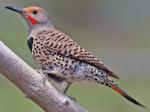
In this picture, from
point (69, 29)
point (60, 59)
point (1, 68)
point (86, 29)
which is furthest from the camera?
point (86, 29)

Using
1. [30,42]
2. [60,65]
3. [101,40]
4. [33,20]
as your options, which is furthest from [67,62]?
[101,40]

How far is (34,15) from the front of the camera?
5.11 metres

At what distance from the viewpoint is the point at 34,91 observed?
4188 mm

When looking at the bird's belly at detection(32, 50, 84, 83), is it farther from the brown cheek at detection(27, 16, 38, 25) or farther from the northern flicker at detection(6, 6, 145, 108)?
the brown cheek at detection(27, 16, 38, 25)

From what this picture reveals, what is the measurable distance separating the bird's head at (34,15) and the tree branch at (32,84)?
0.92m

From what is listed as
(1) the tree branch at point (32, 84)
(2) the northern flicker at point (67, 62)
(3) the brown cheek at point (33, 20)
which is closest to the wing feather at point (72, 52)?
(2) the northern flicker at point (67, 62)

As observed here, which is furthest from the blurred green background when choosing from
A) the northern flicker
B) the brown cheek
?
the brown cheek

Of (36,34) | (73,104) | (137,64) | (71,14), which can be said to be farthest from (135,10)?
(73,104)

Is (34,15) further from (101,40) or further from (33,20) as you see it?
(101,40)

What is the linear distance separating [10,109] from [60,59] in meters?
2.23

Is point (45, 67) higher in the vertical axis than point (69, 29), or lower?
lower

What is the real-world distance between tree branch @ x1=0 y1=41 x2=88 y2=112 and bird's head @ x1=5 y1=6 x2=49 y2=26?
0.92 meters

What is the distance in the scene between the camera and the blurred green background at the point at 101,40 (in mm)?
7238

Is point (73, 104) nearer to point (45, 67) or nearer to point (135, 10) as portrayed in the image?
point (45, 67)
